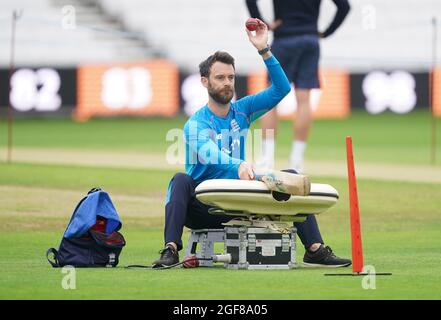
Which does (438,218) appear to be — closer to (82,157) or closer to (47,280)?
(47,280)

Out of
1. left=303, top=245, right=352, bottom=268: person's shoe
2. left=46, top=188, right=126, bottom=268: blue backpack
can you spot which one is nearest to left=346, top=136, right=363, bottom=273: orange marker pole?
left=303, top=245, right=352, bottom=268: person's shoe

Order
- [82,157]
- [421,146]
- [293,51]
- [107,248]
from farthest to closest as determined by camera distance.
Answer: [421,146] → [82,157] → [293,51] → [107,248]

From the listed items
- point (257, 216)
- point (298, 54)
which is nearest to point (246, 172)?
point (257, 216)

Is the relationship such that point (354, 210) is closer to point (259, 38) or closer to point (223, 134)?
point (223, 134)

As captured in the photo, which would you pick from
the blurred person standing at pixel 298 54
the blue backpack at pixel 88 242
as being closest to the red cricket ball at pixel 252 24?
the blue backpack at pixel 88 242

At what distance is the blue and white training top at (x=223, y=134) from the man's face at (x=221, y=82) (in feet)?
0.44

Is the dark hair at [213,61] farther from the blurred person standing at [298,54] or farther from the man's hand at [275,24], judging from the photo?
the man's hand at [275,24]

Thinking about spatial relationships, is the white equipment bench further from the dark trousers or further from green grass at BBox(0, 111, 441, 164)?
green grass at BBox(0, 111, 441, 164)

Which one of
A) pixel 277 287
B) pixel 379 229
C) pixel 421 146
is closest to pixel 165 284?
pixel 277 287

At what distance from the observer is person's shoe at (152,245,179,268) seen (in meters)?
8.65

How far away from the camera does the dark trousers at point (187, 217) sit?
8.73 meters

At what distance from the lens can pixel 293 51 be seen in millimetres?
14062

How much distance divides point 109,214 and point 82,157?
10.2 metres
